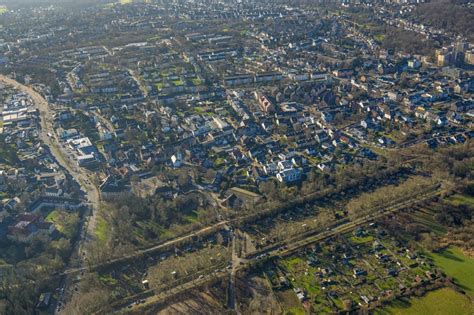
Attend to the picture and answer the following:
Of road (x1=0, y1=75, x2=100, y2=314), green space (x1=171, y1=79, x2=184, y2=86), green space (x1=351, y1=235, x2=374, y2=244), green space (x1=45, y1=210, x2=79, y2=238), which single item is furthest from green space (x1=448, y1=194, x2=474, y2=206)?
green space (x1=171, y1=79, x2=184, y2=86)

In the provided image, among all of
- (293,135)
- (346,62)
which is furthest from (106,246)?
(346,62)

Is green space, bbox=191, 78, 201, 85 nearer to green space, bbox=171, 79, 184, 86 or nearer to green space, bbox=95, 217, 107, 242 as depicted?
green space, bbox=171, 79, 184, 86

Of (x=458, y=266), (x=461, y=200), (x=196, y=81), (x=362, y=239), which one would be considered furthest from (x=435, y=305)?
(x=196, y=81)

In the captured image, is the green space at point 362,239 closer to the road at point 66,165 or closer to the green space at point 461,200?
the green space at point 461,200

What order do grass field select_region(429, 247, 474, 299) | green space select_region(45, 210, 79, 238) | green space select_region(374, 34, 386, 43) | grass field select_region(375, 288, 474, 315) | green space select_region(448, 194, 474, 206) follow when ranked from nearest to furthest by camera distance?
1. grass field select_region(375, 288, 474, 315)
2. grass field select_region(429, 247, 474, 299)
3. green space select_region(45, 210, 79, 238)
4. green space select_region(448, 194, 474, 206)
5. green space select_region(374, 34, 386, 43)

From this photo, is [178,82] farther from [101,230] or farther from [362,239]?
[362,239]
